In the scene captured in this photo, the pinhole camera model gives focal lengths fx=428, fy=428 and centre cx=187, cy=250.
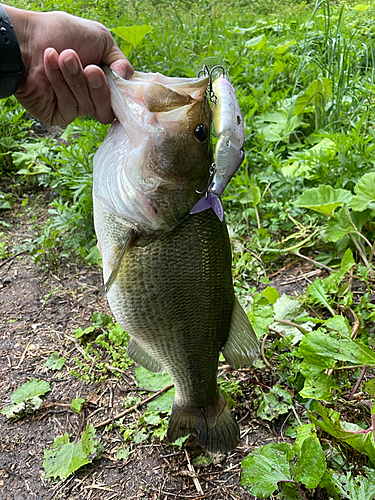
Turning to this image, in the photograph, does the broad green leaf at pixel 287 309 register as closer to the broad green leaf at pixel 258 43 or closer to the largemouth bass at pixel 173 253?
the largemouth bass at pixel 173 253

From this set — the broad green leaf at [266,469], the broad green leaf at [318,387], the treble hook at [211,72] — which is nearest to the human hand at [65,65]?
the treble hook at [211,72]

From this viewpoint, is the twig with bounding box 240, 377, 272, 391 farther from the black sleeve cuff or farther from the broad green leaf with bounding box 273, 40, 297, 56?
the broad green leaf with bounding box 273, 40, 297, 56

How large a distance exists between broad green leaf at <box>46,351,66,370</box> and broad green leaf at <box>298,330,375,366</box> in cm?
145

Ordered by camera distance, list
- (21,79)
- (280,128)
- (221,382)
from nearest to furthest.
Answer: (21,79) → (221,382) → (280,128)

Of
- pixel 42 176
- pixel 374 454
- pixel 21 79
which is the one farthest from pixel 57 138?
pixel 374 454

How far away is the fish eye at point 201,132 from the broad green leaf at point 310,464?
1.11m

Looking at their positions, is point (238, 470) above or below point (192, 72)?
below

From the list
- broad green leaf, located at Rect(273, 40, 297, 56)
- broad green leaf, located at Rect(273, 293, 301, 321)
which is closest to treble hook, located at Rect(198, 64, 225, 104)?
broad green leaf, located at Rect(273, 293, 301, 321)

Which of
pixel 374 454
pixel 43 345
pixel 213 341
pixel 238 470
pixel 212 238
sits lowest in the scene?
pixel 43 345

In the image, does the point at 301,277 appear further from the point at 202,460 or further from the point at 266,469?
the point at 266,469

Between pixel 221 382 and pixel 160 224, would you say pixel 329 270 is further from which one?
pixel 160 224

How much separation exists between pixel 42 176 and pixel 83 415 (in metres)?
2.46

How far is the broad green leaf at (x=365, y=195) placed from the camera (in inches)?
101

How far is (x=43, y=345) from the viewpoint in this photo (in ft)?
8.79
